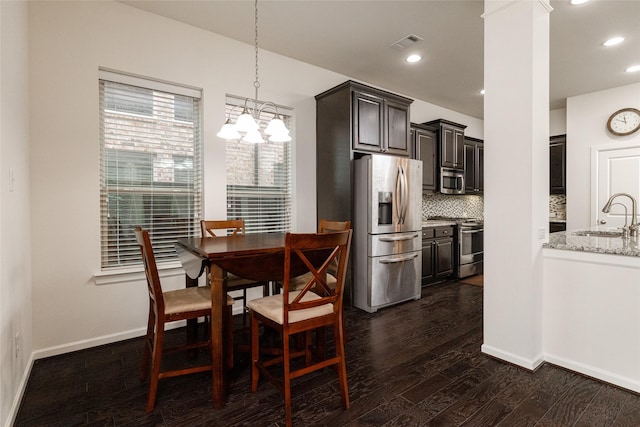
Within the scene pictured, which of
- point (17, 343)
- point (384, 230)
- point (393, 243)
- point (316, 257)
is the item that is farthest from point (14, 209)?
point (393, 243)

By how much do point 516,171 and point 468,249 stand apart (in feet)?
10.1

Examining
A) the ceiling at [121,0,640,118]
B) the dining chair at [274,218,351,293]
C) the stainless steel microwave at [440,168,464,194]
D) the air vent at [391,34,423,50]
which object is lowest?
the dining chair at [274,218,351,293]

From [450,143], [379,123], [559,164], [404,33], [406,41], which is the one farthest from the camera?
[559,164]

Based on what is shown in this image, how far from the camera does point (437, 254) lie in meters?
4.69

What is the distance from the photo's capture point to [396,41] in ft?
Result: 11.1

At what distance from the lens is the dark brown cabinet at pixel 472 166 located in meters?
5.72

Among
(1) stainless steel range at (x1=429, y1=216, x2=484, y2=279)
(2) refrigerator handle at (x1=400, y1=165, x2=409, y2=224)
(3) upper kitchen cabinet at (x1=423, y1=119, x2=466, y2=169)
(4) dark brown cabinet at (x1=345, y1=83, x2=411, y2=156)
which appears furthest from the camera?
(3) upper kitchen cabinet at (x1=423, y1=119, x2=466, y2=169)

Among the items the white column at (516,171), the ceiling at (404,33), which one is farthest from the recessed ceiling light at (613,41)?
the white column at (516,171)

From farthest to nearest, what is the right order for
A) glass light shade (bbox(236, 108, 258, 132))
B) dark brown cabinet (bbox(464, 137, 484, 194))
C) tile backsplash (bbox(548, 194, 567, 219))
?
1. tile backsplash (bbox(548, 194, 567, 219))
2. dark brown cabinet (bbox(464, 137, 484, 194))
3. glass light shade (bbox(236, 108, 258, 132))

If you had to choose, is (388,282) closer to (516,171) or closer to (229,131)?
(516,171)

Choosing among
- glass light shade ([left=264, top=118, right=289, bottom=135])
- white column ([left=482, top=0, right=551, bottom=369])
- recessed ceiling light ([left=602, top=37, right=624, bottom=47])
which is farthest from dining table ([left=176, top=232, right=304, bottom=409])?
recessed ceiling light ([left=602, top=37, right=624, bottom=47])

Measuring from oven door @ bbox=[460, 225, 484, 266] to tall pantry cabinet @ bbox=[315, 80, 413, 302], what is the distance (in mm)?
1885

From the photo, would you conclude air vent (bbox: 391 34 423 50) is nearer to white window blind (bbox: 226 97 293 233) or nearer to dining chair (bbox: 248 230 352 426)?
white window blind (bbox: 226 97 293 233)

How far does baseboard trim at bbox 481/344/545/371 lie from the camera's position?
2.28 meters
